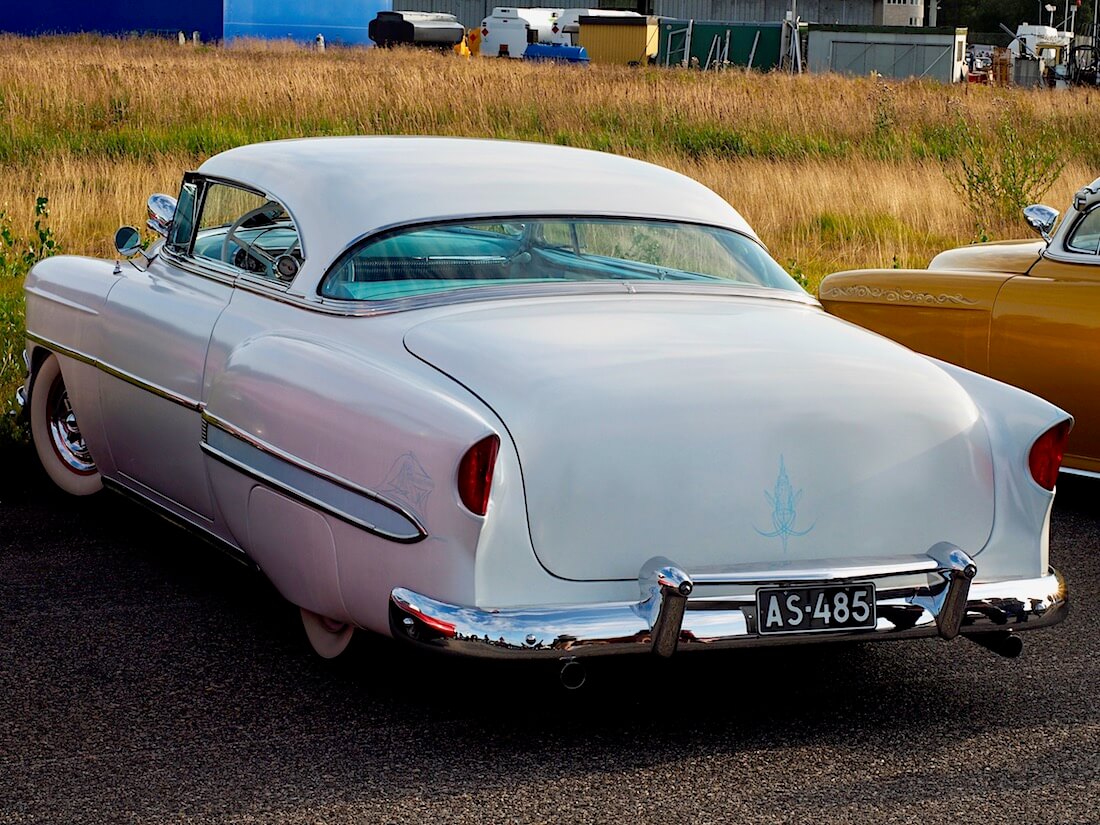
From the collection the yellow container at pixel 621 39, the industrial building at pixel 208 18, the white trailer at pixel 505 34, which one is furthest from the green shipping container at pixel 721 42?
the white trailer at pixel 505 34

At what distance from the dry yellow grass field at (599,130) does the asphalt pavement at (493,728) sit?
665 centimetres

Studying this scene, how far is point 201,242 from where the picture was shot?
17.1ft

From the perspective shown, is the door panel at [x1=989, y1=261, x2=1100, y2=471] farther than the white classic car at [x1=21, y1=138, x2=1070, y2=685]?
Yes

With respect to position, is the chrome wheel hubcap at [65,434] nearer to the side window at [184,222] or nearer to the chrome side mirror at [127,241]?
the chrome side mirror at [127,241]

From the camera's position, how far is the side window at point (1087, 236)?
617cm

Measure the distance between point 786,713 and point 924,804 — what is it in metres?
0.61

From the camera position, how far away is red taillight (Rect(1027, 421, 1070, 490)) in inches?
154

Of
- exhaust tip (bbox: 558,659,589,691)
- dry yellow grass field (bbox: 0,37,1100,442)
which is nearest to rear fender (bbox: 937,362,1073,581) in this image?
exhaust tip (bbox: 558,659,589,691)

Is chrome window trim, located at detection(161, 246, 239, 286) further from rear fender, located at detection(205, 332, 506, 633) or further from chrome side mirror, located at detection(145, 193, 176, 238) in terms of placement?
rear fender, located at detection(205, 332, 506, 633)

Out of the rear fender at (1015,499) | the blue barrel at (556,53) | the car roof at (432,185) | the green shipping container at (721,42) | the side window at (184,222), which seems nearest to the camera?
the rear fender at (1015,499)

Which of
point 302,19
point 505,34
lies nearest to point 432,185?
point 302,19

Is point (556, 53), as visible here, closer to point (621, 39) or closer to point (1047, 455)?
point (621, 39)

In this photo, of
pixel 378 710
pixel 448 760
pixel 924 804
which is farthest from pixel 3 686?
pixel 924 804

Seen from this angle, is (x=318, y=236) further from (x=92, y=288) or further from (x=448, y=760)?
(x=448, y=760)
